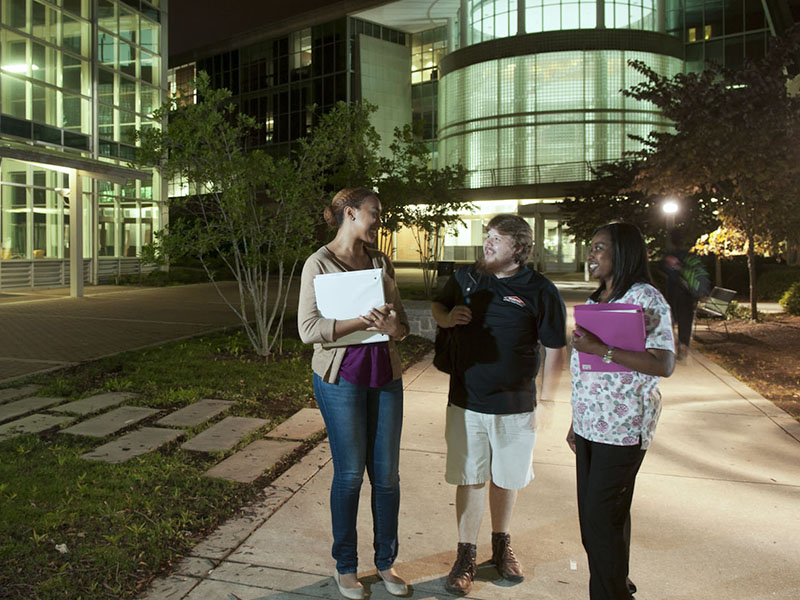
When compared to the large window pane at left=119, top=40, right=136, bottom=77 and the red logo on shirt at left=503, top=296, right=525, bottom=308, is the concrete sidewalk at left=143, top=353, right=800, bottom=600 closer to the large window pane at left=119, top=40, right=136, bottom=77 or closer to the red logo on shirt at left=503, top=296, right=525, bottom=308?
the red logo on shirt at left=503, top=296, right=525, bottom=308

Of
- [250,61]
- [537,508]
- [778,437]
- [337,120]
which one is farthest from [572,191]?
[250,61]

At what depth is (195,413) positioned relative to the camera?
256 inches

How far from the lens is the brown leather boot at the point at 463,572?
329cm

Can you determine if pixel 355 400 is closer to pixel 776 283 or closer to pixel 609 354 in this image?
pixel 609 354

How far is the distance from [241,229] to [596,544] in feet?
23.9

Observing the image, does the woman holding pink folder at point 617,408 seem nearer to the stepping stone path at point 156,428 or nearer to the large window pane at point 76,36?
the stepping stone path at point 156,428

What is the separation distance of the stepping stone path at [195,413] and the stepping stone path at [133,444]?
7.6 inches

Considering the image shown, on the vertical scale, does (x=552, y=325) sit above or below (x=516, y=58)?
below

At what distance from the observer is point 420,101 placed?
52.0 m

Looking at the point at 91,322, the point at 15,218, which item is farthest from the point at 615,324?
the point at 15,218

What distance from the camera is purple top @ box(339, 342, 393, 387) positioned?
3.15 meters

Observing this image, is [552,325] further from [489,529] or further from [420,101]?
[420,101]

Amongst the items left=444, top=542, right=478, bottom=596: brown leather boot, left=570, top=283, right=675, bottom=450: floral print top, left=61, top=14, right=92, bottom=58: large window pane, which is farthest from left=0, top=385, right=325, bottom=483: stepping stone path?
left=61, top=14, right=92, bottom=58: large window pane

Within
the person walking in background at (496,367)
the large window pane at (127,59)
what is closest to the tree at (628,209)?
the large window pane at (127,59)
